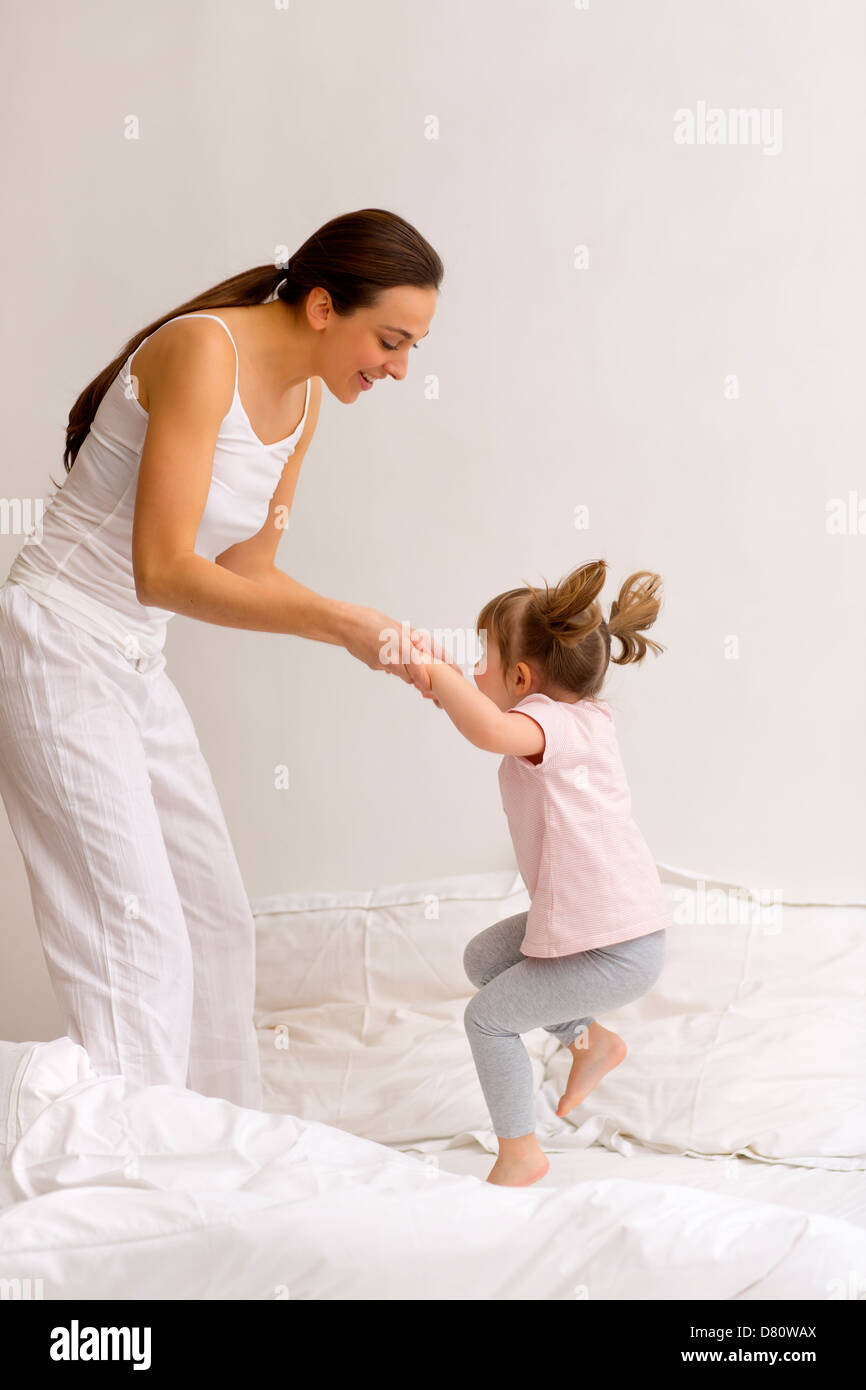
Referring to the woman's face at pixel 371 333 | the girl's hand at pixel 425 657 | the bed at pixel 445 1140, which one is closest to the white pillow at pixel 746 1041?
the bed at pixel 445 1140

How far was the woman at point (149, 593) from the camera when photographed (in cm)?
144

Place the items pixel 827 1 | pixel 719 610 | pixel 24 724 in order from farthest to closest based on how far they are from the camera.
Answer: pixel 719 610 < pixel 827 1 < pixel 24 724

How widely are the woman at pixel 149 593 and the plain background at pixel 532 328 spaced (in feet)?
3.00

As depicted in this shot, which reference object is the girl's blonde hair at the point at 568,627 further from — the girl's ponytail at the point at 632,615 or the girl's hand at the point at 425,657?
the girl's hand at the point at 425,657

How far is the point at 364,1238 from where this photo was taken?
41.5 inches

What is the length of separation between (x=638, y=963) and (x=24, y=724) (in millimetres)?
855

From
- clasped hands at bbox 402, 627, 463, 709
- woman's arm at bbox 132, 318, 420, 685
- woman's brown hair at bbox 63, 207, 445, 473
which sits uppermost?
woman's brown hair at bbox 63, 207, 445, 473

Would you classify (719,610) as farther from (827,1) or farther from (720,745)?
(827,1)

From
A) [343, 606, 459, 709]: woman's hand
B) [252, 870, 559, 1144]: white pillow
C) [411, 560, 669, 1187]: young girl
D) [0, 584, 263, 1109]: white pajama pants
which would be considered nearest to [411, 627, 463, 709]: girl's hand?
[343, 606, 459, 709]: woman's hand

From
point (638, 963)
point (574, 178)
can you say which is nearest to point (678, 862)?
point (638, 963)

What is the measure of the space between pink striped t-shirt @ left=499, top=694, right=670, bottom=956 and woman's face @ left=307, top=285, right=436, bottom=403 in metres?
0.49

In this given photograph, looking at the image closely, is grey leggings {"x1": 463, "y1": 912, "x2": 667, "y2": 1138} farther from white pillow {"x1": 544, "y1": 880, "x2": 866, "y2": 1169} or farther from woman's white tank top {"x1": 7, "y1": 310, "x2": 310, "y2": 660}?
woman's white tank top {"x1": 7, "y1": 310, "x2": 310, "y2": 660}

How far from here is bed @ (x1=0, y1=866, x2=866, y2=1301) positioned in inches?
41.0
